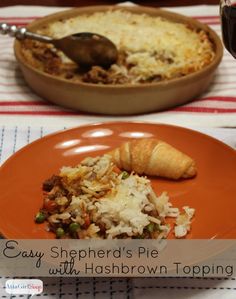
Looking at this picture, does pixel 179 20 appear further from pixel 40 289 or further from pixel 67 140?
pixel 40 289

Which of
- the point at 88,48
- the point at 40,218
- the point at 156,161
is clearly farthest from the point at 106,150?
the point at 88,48

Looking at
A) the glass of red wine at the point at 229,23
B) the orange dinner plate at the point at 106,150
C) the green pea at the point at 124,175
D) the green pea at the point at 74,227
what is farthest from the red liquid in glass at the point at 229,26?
the green pea at the point at 74,227

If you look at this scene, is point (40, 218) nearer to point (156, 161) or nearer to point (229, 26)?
point (156, 161)

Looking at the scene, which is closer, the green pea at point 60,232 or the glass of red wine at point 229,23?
the green pea at point 60,232

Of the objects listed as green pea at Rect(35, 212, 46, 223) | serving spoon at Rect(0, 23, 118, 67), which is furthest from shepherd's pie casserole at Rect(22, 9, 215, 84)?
green pea at Rect(35, 212, 46, 223)

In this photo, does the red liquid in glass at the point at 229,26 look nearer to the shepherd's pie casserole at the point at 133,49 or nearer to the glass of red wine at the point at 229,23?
the glass of red wine at the point at 229,23

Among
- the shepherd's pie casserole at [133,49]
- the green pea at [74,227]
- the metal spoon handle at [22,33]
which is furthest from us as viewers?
the metal spoon handle at [22,33]

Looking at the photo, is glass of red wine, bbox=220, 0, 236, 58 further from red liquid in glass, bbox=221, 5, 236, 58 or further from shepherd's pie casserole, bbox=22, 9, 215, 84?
shepherd's pie casserole, bbox=22, 9, 215, 84
